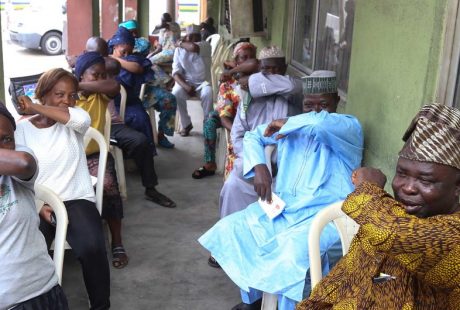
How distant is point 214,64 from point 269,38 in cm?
171

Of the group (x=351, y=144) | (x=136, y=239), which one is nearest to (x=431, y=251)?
(x=351, y=144)

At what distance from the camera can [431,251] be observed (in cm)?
143

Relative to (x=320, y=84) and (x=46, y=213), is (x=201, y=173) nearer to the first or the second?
(x=320, y=84)

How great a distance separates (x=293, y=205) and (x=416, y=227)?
4.77 feet

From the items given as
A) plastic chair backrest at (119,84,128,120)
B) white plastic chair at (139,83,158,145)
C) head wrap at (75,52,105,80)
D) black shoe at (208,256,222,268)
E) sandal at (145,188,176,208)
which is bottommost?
black shoe at (208,256,222,268)

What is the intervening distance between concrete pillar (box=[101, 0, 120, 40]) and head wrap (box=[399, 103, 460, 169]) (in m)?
7.67

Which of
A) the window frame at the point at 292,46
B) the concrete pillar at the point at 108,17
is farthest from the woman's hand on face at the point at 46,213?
the concrete pillar at the point at 108,17

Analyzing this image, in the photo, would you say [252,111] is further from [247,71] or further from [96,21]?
[96,21]

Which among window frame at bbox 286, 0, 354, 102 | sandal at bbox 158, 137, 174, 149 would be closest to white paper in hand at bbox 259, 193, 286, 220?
window frame at bbox 286, 0, 354, 102

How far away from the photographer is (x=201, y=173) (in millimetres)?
5609

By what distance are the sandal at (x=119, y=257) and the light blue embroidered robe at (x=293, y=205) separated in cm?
103

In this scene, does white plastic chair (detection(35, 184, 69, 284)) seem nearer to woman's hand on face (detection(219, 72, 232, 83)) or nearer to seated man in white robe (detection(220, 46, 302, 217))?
seated man in white robe (detection(220, 46, 302, 217))

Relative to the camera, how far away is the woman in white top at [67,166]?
293 centimetres

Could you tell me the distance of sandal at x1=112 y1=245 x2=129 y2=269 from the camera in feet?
12.2
